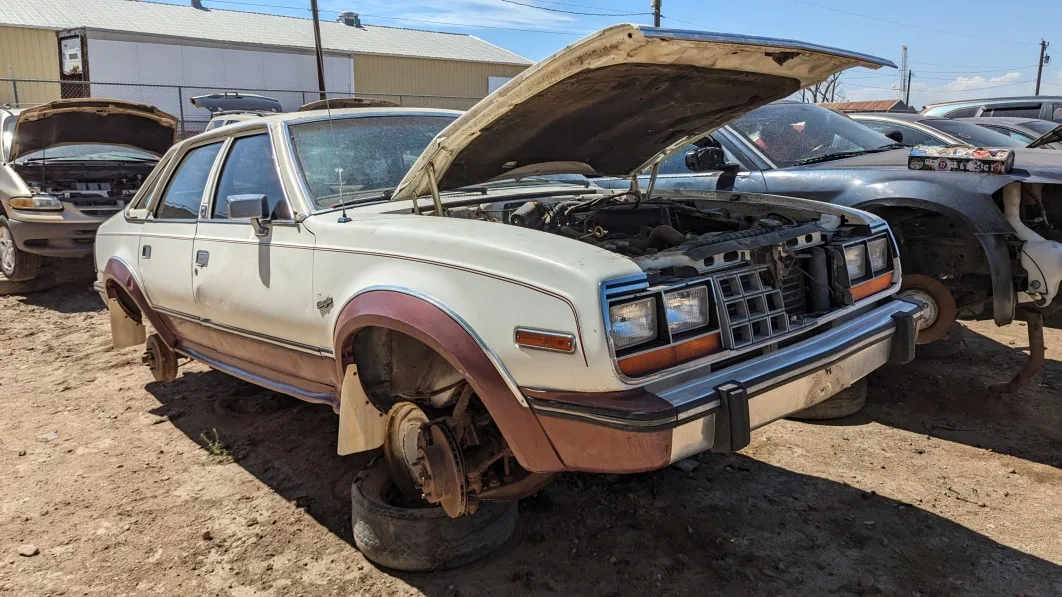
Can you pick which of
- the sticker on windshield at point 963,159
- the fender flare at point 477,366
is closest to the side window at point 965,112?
the sticker on windshield at point 963,159

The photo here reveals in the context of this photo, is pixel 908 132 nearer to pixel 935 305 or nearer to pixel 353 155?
pixel 935 305

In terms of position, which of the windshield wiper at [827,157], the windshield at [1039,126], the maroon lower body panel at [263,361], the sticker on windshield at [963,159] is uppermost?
the windshield at [1039,126]

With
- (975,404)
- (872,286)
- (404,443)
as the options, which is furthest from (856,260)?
(975,404)

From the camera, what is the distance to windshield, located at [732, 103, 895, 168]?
5.46 m

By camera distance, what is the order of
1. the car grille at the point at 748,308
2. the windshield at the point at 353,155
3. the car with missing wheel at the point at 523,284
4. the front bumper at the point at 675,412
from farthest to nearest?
the windshield at the point at 353,155, the car grille at the point at 748,308, the car with missing wheel at the point at 523,284, the front bumper at the point at 675,412

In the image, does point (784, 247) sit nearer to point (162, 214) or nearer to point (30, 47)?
point (162, 214)

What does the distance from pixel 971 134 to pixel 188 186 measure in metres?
8.05

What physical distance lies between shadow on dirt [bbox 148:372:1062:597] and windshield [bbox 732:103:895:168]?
2598 mm

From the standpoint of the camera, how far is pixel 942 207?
437cm

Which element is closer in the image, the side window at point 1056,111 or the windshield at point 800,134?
the windshield at point 800,134

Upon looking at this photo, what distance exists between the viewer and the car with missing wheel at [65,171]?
25.1 feet

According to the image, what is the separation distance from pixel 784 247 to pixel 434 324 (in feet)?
4.25

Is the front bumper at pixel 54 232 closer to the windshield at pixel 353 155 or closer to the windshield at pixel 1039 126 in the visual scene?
the windshield at pixel 353 155

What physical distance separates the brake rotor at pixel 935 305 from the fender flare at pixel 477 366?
3.07 m
